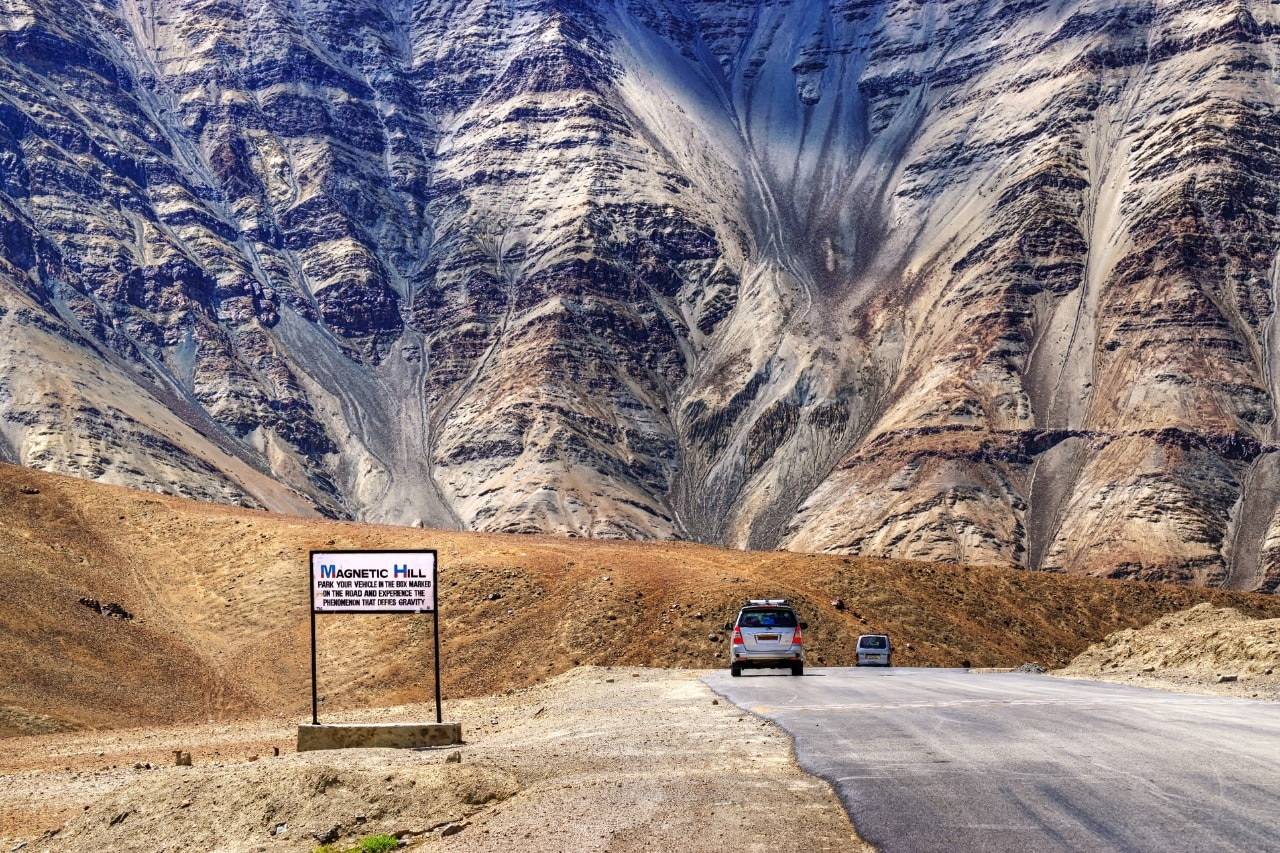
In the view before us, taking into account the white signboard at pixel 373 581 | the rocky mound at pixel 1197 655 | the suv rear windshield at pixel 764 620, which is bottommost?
the rocky mound at pixel 1197 655

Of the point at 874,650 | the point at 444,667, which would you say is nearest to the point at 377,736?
the point at 444,667

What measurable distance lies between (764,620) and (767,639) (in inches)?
18.3

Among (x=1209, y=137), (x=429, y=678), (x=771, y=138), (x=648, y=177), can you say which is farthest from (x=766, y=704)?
(x=771, y=138)

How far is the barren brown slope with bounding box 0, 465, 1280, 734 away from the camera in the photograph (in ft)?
123

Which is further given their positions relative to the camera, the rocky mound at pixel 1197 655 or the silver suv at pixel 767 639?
the silver suv at pixel 767 639

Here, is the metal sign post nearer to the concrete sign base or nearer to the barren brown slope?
the concrete sign base

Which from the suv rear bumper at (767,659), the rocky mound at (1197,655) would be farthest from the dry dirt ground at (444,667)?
the rocky mound at (1197,655)

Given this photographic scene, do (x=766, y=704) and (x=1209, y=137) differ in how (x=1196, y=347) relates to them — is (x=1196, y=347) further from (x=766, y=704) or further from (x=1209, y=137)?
(x=766, y=704)

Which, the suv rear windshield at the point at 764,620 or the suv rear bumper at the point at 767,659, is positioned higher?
the suv rear windshield at the point at 764,620

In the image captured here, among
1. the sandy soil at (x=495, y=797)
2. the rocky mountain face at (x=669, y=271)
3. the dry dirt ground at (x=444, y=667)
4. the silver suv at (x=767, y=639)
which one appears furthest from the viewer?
the rocky mountain face at (x=669, y=271)

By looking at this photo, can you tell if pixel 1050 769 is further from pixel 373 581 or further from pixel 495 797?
pixel 373 581

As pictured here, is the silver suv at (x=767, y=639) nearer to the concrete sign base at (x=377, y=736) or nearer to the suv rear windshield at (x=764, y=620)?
the suv rear windshield at (x=764, y=620)

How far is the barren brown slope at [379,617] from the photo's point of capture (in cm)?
3734

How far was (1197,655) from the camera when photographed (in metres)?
30.0
